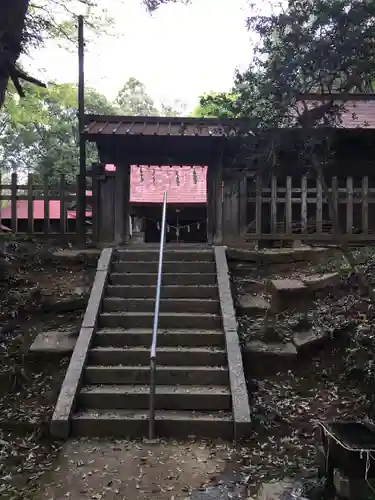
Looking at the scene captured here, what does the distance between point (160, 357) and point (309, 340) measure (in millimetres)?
1864

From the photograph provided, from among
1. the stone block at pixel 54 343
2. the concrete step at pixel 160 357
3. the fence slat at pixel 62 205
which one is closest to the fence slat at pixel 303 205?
the concrete step at pixel 160 357

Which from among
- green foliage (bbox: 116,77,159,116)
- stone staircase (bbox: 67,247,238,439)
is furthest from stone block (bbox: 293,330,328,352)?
green foliage (bbox: 116,77,159,116)

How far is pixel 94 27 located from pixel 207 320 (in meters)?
8.22

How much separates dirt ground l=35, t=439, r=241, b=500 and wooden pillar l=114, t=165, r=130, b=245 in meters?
5.47

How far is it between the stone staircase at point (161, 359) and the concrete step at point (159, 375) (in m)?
0.01

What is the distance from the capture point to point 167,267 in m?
7.79

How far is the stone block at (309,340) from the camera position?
5930 mm

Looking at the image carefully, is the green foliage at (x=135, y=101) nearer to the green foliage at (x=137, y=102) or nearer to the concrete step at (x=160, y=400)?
the green foliage at (x=137, y=102)

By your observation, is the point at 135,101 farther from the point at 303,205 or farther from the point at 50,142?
the point at 303,205

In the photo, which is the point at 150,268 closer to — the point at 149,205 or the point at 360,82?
the point at 360,82

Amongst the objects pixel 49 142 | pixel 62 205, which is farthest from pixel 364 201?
pixel 49 142

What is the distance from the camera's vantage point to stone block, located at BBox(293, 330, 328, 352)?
5.93 metres

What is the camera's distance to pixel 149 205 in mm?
16703

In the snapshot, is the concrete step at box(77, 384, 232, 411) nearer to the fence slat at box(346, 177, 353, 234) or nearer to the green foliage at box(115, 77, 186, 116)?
the fence slat at box(346, 177, 353, 234)
